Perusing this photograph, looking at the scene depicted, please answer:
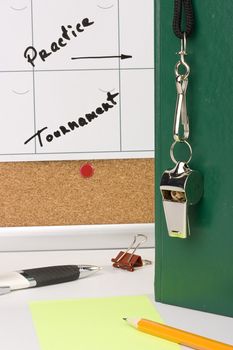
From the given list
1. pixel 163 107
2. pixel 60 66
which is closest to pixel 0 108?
pixel 60 66

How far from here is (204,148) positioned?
1.96ft

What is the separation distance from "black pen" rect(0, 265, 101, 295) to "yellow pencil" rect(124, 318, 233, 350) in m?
0.13

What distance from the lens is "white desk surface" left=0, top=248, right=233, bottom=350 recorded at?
22.5 inches

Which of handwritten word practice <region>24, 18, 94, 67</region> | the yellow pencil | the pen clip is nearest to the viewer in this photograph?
the yellow pencil

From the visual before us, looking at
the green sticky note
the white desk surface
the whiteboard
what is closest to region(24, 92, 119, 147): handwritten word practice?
the whiteboard

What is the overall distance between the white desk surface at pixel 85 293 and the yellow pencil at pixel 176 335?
2 cm

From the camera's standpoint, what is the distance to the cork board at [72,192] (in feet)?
2.79

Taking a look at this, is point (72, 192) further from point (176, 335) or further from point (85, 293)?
point (176, 335)

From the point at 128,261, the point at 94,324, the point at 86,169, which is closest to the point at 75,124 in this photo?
the point at 86,169

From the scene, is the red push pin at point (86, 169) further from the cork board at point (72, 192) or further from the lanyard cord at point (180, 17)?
the lanyard cord at point (180, 17)

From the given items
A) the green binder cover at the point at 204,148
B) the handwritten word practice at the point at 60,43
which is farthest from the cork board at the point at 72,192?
the green binder cover at the point at 204,148

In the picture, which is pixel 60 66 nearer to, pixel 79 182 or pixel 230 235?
pixel 79 182

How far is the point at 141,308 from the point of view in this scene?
2.07ft

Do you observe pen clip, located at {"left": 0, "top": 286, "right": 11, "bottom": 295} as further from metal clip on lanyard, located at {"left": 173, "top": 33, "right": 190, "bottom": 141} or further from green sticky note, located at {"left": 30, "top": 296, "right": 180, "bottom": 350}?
metal clip on lanyard, located at {"left": 173, "top": 33, "right": 190, "bottom": 141}
